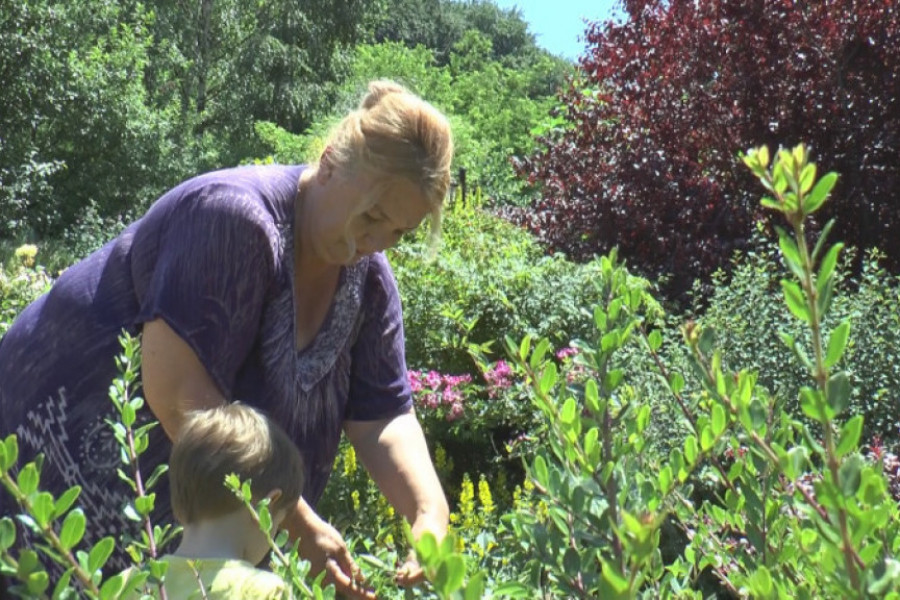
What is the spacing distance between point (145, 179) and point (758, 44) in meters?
14.1

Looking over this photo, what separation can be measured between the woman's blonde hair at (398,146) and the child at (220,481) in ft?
1.45

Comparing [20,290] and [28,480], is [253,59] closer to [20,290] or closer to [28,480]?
[20,290]

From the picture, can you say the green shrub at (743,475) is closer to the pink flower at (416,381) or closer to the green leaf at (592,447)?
the green leaf at (592,447)

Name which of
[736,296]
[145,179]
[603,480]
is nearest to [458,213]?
[736,296]

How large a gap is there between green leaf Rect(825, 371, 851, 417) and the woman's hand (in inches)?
57.1

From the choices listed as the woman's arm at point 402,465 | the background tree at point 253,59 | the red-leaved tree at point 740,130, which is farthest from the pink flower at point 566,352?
the background tree at point 253,59

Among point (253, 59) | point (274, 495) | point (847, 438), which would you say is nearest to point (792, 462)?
point (847, 438)

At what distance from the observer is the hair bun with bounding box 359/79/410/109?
7.30 ft

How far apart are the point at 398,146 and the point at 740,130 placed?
14.1ft

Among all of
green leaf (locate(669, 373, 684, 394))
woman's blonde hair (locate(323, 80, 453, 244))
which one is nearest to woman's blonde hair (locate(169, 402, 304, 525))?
woman's blonde hair (locate(323, 80, 453, 244))

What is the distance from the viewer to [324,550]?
2.16 metres

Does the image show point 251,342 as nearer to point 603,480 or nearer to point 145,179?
point 603,480

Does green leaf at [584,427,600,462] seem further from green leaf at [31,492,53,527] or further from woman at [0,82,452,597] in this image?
woman at [0,82,452,597]

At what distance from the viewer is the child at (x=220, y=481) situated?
6.21ft
